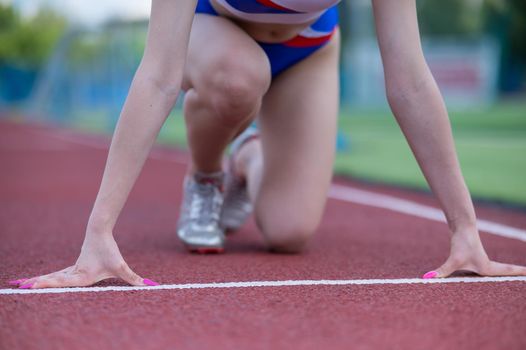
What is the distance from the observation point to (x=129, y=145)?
93.1 inches

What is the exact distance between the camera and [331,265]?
294 cm

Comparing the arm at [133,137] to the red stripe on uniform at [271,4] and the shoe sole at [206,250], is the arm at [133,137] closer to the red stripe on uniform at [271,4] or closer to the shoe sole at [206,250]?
the red stripe on uniform at [271,4]

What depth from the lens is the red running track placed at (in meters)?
1.87

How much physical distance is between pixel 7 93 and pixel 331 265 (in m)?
39.0

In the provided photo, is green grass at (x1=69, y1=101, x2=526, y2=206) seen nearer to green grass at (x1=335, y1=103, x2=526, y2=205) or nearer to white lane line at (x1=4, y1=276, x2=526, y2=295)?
green grass at (x1=335, y1=103, x2=526, y2=205)

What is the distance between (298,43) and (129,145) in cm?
114

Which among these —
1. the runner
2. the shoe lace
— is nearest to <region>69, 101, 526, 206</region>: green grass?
the runner

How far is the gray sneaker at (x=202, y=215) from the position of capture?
324cm

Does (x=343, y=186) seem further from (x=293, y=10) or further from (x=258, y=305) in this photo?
(x=258, y=305)

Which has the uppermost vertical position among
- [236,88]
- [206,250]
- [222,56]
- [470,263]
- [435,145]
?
[222,56]

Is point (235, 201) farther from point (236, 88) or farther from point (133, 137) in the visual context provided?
point (133, 137)

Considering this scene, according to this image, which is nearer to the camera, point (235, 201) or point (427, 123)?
point (427, 123)

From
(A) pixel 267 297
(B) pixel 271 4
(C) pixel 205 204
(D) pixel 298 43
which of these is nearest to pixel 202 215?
(C) pixel 205 204

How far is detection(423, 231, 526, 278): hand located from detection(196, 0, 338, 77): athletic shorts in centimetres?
112
